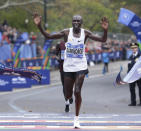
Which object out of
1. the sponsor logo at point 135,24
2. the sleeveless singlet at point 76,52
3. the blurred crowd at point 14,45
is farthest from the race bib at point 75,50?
the blurred crowd at point 14,45

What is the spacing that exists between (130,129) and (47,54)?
742 inches

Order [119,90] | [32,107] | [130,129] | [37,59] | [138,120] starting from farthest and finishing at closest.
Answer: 1. [37,59]
2. [119,90]
3. [32,107]
4. [138,120]
5. [130,129]

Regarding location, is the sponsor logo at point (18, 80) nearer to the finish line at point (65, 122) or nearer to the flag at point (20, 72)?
the finish line at point (65, 122)

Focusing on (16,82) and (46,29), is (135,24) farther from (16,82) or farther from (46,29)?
(46,29)

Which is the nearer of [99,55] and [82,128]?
[82,128]

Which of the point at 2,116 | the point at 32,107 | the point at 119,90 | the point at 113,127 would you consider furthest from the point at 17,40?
the point at 113,127

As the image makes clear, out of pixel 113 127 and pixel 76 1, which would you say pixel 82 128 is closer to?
pixel 113 127

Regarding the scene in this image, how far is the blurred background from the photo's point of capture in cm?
2594

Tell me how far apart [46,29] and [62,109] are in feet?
80.2

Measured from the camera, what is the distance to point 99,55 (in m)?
38.6

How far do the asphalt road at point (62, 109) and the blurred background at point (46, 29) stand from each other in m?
6.38

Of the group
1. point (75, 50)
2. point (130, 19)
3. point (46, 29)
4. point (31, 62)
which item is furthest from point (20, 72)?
point (46, 29)

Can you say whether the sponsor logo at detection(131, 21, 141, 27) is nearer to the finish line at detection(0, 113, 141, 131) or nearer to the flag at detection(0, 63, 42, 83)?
the finish line at detection(0, 113, 141, 131)

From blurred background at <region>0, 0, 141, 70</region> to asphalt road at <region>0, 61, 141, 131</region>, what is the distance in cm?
638
